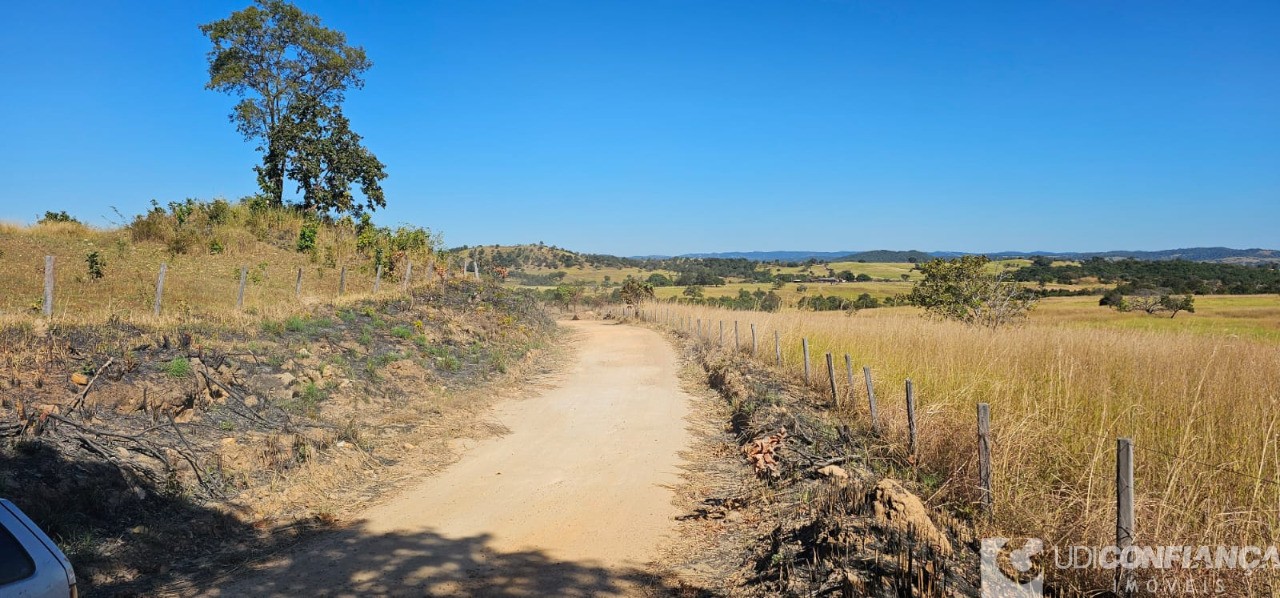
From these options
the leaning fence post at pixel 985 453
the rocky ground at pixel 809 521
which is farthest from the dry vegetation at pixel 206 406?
the leaning fence post at pixel 985 453

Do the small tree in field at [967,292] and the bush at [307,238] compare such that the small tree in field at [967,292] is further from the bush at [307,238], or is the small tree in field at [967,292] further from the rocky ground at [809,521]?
the bush at [307,238]

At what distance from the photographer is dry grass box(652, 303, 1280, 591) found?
4.90 m

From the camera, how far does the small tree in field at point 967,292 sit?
22.2 m

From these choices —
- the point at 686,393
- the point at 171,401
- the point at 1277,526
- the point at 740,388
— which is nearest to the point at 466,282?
the point at 686,393

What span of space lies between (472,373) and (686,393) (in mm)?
5060

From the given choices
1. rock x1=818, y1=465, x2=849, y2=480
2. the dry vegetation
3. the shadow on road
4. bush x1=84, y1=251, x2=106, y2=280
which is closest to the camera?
the shadow on road

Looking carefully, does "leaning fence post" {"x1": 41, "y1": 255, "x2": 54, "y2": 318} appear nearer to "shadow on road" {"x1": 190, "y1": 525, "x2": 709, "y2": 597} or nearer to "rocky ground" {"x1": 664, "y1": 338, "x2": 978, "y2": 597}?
"shadow on road" {"x1": 190, "y1": 525, "x2": 709, "y2": 597}

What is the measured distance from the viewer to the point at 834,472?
719cm

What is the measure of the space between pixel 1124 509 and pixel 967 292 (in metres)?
23.7

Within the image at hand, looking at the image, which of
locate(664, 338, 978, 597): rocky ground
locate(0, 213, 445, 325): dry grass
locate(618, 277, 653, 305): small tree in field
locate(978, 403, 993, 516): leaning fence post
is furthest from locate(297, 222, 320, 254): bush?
locate(978, 403, 993, 516): leaning fence post

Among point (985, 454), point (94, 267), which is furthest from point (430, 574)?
point (94, 267)

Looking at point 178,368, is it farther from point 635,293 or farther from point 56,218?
point 635,293

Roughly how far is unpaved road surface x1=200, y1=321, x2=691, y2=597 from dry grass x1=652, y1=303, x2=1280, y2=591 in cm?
312

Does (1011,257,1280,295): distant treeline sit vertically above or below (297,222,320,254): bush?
below
